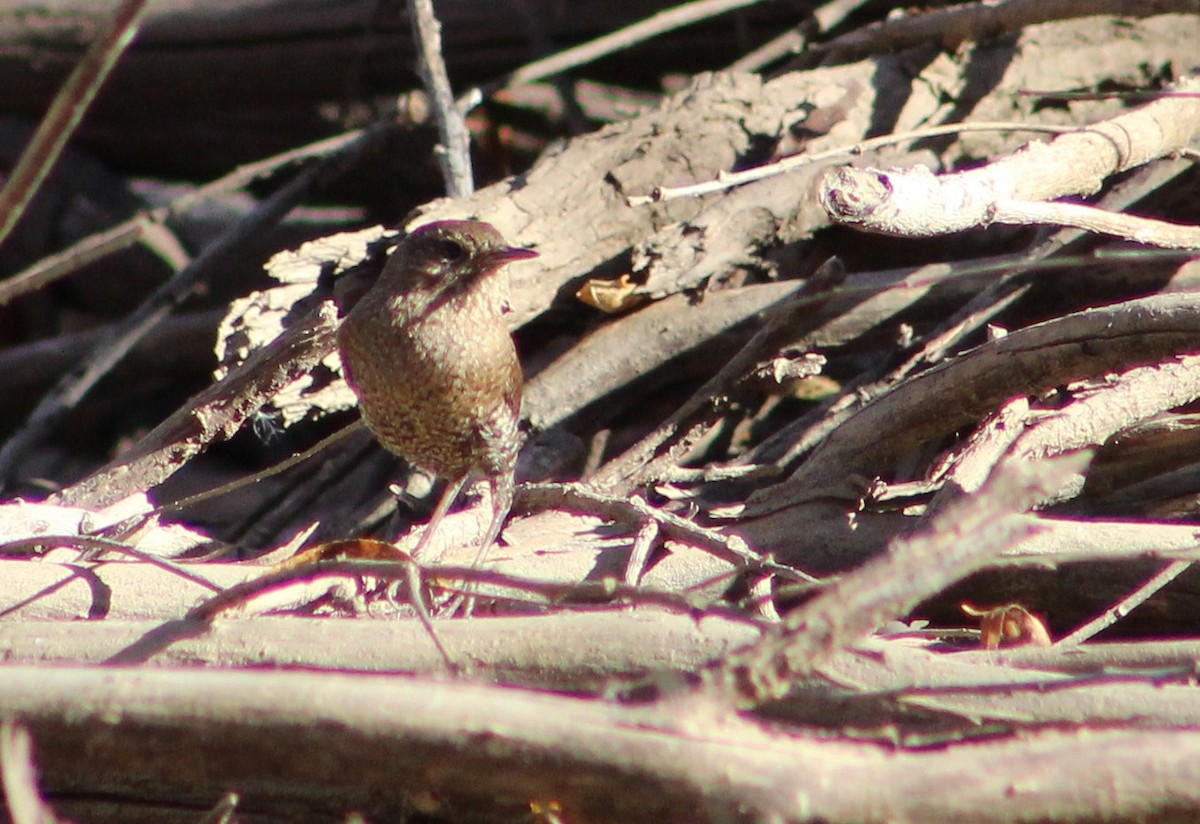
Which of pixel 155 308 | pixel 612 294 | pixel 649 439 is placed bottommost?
pixel 649 439

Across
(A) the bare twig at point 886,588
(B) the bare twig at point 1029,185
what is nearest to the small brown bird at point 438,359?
(B) the bare twig at point 1029,185

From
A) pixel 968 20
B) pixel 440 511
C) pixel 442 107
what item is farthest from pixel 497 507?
pixel 968 20

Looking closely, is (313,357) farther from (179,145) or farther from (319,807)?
(179,145)

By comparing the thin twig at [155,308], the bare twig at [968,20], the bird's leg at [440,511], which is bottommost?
the bird's leg at [440,511]

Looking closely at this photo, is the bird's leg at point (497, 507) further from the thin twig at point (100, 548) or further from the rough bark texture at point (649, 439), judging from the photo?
the thin twig at point (100, 548)

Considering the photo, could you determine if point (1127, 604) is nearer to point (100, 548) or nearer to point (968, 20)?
point (100, 548)

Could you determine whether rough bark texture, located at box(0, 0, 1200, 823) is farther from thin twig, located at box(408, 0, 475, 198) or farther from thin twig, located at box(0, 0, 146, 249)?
thin twig, located at box(0, 0, 146, 249)
